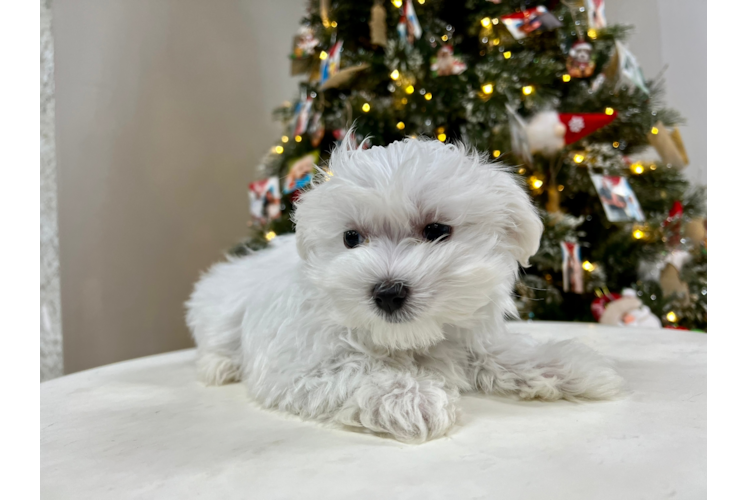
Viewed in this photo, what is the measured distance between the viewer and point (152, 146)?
2773 mm

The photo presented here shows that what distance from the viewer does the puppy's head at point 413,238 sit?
800 mm

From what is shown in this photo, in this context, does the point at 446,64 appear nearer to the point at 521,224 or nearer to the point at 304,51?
the point at 304,51

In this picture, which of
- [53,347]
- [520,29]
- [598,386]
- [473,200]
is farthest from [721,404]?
[53,347]

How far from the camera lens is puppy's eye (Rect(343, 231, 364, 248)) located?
0.89 metres

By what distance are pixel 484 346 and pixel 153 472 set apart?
0.63 metres

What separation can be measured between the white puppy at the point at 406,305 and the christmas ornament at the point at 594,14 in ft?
5.84

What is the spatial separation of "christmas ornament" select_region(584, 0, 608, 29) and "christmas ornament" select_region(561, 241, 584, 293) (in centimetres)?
106

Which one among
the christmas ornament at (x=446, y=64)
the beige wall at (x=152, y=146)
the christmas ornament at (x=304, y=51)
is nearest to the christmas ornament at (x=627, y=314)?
the christmas ornament at (x=446, y=64)

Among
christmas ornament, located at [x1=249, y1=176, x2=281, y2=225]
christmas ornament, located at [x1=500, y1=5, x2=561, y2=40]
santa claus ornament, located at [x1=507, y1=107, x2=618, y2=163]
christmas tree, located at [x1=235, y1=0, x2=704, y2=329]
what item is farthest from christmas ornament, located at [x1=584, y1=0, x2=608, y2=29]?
christmas ornament, located at [x1=249, y1=176, x2=281, y2=225]

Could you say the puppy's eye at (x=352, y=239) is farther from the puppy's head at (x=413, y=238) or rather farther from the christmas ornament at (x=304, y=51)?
the christmas ornament at (x=304, y=51)

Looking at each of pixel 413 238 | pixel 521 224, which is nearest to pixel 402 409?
pixel 413 238

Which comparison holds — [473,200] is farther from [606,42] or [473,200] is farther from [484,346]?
[606,42]
